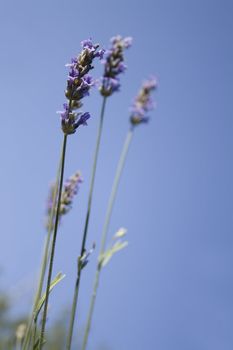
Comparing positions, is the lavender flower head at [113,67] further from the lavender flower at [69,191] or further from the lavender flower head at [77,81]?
the lavender flower head at [77,81]

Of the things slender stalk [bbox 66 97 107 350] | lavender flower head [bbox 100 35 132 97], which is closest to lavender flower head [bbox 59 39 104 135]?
slender stalk [bbox 66 97 107 350]

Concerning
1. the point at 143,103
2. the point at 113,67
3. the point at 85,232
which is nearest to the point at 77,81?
the point at 85,232

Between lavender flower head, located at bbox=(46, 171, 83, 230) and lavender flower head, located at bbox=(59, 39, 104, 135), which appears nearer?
lavender flower head, located at bbox=(59, 39, 104, 135)

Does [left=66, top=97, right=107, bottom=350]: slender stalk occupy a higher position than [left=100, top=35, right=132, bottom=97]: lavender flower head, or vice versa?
[left=100, top=35, right=132, bottom=97]: lavender flower head

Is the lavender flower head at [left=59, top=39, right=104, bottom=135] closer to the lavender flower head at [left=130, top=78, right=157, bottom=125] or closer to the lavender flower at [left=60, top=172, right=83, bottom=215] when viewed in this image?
the lavender flower at [left=60, top=172, right=83, bottom=215]

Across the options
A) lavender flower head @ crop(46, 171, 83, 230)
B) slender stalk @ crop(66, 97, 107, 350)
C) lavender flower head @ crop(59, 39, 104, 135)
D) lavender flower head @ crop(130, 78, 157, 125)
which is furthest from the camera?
lavender flower head @ crop(130, 78, 157, 125)

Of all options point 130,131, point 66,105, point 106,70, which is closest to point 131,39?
point 106,70

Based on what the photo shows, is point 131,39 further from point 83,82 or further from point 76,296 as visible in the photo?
point 76,296

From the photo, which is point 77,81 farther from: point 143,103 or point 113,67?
point 143,103
